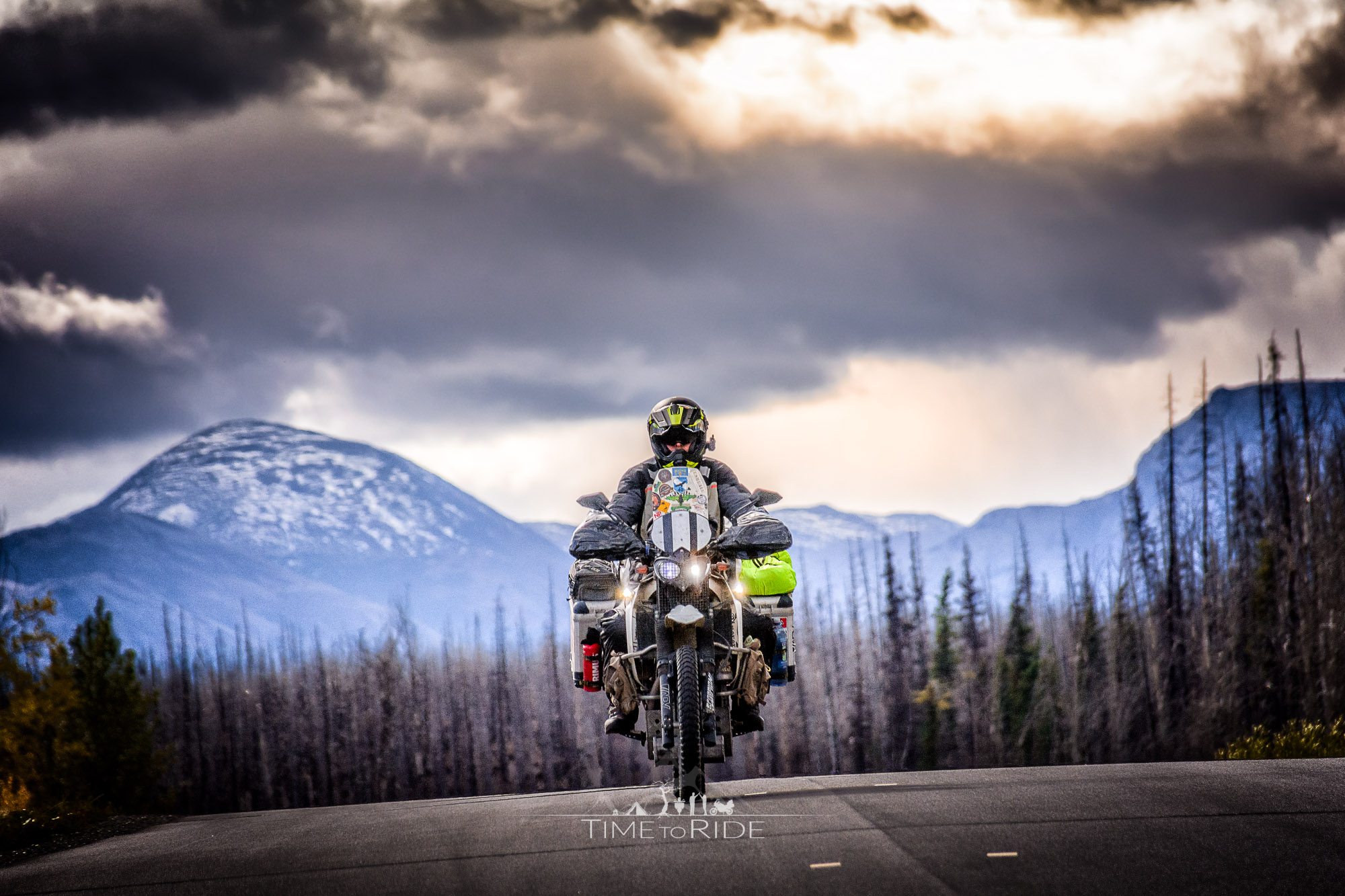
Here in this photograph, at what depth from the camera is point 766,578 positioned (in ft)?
45.2

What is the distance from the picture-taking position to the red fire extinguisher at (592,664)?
1362 centimetres

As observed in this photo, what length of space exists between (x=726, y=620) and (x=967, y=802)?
3033 millimetres

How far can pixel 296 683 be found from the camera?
438ft

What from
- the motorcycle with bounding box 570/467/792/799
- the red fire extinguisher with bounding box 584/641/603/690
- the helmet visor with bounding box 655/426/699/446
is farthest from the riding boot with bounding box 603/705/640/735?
the helmet visor with bounding box 655/426/699/446

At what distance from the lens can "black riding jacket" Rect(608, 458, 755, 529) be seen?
13.2 meters

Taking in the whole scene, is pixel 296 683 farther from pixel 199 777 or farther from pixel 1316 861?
pixel 1316 861

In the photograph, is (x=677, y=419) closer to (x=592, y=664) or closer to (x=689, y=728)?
(x=592, y=664)

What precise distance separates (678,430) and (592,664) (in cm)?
293

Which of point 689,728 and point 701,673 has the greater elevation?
point 701,673

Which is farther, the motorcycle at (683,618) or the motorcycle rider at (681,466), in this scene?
the motorcycle rider at (681,466)

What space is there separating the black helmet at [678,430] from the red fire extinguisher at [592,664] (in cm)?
229

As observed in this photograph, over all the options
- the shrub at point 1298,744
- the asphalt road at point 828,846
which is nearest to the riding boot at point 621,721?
the asphalt road at point 828,846

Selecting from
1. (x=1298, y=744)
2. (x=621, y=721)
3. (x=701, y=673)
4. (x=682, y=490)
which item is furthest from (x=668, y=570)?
(x=1298, y=744)

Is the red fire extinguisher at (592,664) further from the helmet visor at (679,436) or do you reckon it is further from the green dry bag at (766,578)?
the helmet visor at (679,436)
